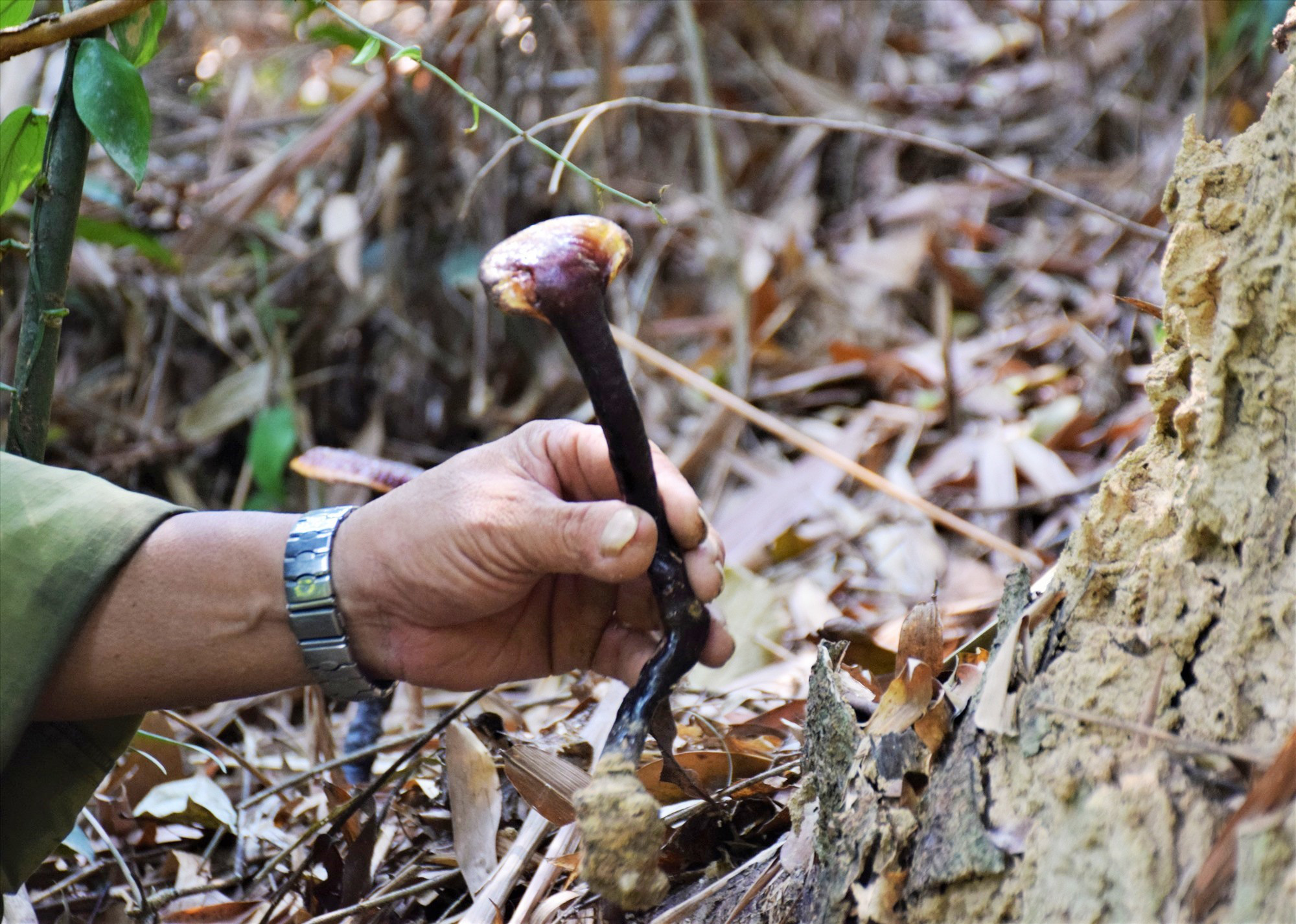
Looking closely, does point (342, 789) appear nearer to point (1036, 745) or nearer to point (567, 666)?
point (567, 666)

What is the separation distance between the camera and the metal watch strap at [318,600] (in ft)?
3.59

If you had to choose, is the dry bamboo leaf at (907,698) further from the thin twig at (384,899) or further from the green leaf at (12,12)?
the green leaf at (12,12)

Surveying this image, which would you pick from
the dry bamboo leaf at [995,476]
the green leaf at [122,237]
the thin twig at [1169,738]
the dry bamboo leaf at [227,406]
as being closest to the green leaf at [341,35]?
the green leaf at [122,237]

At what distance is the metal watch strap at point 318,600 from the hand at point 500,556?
2 cm

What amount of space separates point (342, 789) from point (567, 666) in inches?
12.4

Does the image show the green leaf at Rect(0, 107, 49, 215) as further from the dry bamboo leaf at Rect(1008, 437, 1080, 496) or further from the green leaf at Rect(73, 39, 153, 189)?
the dry bamboo leaf at Rect(1008, 437, 1080, 496)

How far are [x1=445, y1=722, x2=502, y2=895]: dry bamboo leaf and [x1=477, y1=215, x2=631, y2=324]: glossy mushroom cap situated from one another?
531 millimetres

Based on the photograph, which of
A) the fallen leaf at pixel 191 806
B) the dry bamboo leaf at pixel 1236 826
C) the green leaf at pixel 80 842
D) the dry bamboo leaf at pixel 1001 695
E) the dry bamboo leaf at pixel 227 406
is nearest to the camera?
the dry bamboo leaf at pixel 1236 826

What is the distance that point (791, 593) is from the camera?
2123 millimetres

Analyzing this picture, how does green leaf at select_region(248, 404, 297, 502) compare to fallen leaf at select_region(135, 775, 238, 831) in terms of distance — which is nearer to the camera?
fallen leaf at select_region(135, 775, 238, 831)

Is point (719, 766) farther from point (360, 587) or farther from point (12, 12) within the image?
point (12, 12)

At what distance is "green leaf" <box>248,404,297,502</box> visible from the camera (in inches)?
105

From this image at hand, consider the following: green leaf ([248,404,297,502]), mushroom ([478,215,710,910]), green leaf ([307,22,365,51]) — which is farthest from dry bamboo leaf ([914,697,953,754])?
green leaf ([307,22,365,51])

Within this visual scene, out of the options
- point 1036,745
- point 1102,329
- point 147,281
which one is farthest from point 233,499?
point 1036,745
